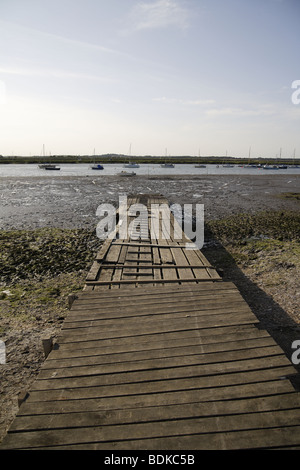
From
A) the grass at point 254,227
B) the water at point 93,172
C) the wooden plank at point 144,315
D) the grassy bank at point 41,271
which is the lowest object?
the grassy bank at point 41,271

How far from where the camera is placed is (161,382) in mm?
3844

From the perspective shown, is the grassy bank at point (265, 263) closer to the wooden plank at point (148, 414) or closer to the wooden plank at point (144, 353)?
the wooden plank at point (144, 353)

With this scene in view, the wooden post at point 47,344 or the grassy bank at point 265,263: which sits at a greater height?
the wooden post at point 47,344

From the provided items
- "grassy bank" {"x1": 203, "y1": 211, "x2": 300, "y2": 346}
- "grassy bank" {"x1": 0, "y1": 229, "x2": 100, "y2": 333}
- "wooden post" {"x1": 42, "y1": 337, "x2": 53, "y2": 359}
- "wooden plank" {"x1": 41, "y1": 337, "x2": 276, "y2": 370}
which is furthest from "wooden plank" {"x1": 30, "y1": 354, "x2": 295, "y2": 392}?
"grassy bank" {"x1": 0, "y1": 229, "x2": 100, "y2": 333}

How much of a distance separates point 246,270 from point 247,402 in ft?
29.1

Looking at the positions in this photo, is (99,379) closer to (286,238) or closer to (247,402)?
(247,402)

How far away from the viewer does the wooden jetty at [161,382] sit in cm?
312

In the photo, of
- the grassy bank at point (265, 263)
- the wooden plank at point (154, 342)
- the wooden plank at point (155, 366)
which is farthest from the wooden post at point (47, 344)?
the grassy bank at point (265, 263)

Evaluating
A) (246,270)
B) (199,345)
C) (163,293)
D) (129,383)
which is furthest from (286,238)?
(129,383)

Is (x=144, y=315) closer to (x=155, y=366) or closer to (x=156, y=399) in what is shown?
(x=155, y=366)

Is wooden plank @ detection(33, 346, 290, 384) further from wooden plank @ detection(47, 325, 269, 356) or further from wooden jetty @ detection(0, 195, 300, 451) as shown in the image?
wooden plank @ detection(47, 325, 269, 356)

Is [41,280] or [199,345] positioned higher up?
[199,345]

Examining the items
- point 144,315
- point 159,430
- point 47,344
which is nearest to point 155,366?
point 159,430
